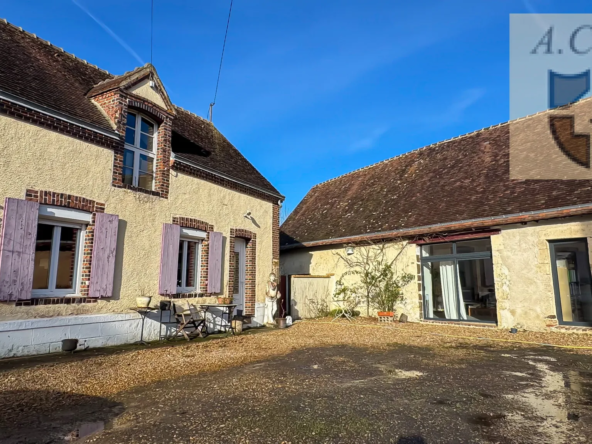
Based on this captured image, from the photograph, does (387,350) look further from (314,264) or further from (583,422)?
(314,264)

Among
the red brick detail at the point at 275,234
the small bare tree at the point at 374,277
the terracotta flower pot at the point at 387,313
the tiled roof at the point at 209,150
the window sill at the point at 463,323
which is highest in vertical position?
the tiled roof at the point at 209,150

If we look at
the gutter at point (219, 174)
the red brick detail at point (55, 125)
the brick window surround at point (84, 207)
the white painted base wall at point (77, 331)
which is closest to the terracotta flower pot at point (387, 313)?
the gutter at point (219, 174)

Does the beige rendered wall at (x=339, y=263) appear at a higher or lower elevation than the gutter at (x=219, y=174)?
lower

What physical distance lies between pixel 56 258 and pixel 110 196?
1.44 meters

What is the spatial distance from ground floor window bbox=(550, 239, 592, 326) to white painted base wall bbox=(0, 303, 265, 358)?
8366mm

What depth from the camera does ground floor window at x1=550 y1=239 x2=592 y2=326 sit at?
8211mm

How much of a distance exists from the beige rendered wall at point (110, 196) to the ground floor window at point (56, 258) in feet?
1.24

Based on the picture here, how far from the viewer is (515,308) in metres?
8.91

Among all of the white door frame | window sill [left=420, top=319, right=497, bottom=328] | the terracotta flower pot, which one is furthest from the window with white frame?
window sill [left=420, top=319, right=497, bottom=328]

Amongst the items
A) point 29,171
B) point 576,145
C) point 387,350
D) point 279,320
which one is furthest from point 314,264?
point 29,171

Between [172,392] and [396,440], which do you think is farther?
[172,392]

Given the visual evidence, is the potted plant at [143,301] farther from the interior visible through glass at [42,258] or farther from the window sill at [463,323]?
the window sill at [463,323]

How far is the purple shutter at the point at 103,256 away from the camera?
6.82 m

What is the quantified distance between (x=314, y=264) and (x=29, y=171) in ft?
31.3
